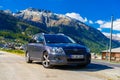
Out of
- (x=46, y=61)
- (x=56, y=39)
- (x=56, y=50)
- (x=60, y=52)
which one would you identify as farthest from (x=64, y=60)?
(x=56, y=39)

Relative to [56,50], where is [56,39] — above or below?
above

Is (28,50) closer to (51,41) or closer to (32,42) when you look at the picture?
(32,42)

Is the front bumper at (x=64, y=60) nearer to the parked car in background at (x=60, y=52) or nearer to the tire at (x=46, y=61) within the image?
the parked car in background at (x=60, y=52)

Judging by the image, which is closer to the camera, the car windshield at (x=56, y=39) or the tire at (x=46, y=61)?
the tire at (x=46, y=61)

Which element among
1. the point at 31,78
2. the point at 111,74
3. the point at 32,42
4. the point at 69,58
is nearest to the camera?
the point at 31,78

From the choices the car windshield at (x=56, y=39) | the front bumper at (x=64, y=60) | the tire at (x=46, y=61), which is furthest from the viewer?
the car windshield at (x=56, y=39)

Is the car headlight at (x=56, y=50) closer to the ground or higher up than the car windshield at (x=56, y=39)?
closer to the ground

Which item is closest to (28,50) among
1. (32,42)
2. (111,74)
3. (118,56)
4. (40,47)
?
(32,42)

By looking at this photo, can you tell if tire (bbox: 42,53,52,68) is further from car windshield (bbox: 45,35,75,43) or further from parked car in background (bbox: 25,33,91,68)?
car windshield (bbox: 45,35,75,43)

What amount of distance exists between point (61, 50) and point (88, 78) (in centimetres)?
334

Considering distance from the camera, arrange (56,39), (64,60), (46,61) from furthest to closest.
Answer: (56,39), (46,61), (64,60)

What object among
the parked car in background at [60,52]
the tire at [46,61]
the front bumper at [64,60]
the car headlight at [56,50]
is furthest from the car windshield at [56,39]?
the front bumper at [64,60]

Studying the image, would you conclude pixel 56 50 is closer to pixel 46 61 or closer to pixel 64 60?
pixel 64 60

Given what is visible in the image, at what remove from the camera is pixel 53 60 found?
15.3m
